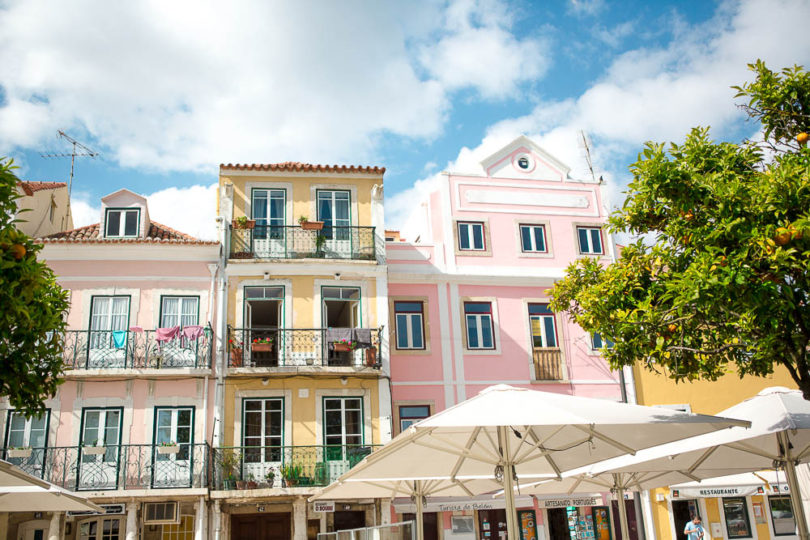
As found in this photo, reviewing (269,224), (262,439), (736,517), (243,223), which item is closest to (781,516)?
(736,517)

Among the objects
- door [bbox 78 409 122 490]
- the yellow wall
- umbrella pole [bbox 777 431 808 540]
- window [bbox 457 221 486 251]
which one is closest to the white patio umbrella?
umbrella pole [bbox 777 431 808 540]

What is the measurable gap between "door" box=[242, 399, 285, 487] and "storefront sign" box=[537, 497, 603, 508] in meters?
6.83

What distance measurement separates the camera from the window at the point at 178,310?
19.4 metres

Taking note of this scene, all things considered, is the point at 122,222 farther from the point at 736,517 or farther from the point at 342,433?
the point at 736,517

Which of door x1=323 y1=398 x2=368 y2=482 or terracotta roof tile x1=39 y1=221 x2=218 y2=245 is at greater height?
terracotta roof tile x1=39 y1=221 x2=218 y2=245

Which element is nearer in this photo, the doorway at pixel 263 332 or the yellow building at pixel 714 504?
the doorway at pixel 263 332

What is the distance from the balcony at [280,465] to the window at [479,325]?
425 centimetres

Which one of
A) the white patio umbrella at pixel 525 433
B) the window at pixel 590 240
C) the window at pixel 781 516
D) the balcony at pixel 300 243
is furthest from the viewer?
the window at pixel 590 240

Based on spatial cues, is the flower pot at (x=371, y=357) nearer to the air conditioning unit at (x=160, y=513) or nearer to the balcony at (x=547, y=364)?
the balcony at (x=547, y=364)

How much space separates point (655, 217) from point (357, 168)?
42.7 ft

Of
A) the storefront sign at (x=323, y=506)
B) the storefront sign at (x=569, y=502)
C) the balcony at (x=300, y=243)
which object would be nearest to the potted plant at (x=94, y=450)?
the storefront sign at (x=323, y=506)

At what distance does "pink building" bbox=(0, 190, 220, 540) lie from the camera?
1761 centimetres

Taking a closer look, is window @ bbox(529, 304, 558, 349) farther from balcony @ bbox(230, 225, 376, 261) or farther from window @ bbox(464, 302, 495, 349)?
balcony @ bbox(230, 225, 376, 261)

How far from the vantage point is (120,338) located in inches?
736
